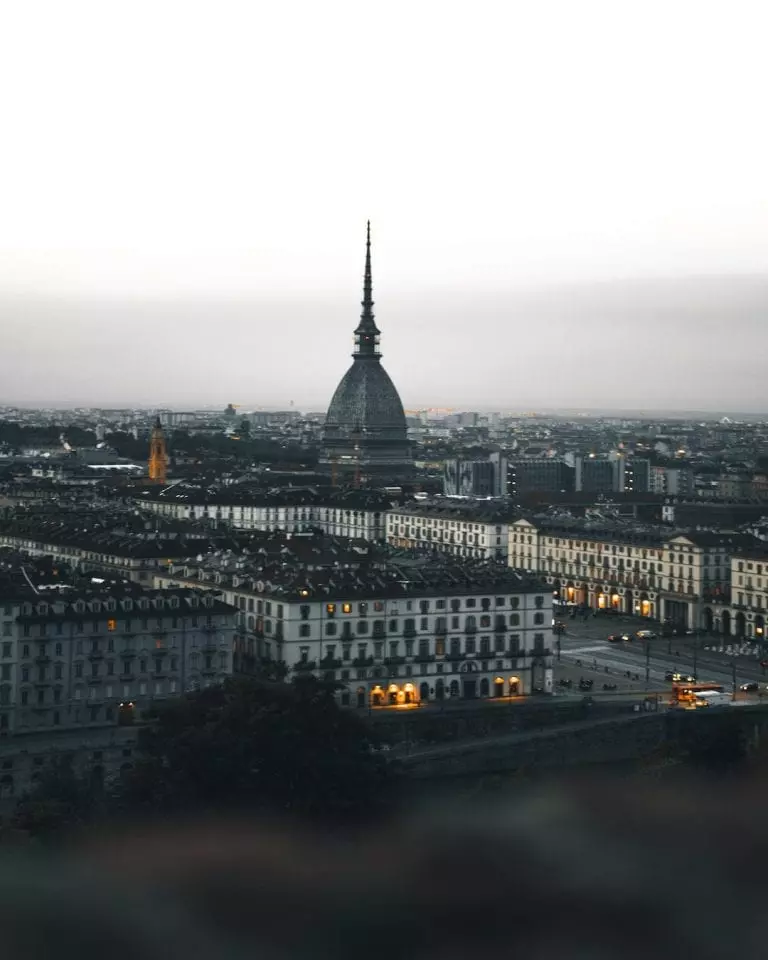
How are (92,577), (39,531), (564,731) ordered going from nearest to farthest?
(564,731) → (92,577) → (39,531)

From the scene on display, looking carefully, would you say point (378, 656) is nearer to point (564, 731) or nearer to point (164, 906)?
point (564, 731)

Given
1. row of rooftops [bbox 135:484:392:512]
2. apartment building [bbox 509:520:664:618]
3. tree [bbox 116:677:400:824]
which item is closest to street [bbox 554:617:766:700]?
apartment building [bbox 509:520:664:618]

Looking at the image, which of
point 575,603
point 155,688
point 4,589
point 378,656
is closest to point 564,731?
point 378,656

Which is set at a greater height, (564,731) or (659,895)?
(659,895)

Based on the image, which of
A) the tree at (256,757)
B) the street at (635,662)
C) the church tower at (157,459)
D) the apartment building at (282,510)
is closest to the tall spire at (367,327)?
the church tower at (157,459)

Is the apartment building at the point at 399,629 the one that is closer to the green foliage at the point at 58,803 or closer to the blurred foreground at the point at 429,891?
the green foliage at the point at 58,803

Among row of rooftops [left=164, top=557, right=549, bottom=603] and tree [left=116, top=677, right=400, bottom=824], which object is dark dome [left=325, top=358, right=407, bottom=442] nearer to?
row of rooftops [left=164, top=557, right=549, bottom=603]
